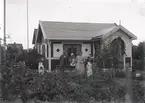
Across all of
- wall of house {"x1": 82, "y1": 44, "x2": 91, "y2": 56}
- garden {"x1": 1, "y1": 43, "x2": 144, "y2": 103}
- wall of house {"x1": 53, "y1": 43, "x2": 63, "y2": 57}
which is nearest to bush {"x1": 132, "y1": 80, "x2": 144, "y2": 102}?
garden {"x1": 1, "y1": 43, "x2": 144, "y2": 103}

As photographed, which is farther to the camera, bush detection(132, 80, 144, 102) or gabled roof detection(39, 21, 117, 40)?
gabled roof detection(39, 21, 117, 40)

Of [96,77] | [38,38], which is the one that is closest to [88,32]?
[38,38]

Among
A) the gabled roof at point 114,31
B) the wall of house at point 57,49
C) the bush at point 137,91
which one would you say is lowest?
the bush at point 137,91

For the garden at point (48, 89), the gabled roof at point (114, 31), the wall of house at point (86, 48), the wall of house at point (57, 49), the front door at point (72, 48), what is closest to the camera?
the garden at point (48, 89)

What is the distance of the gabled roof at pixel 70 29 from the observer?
58.6ft

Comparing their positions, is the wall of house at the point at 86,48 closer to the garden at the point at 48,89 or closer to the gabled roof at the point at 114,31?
the gabled roof at the point at 114,31

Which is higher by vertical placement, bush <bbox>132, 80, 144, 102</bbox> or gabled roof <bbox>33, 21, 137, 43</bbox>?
gabled roof <bbox>33, 21, 137, 43</bbox>

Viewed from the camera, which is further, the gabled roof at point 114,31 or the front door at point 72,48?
the front door at point 72,48

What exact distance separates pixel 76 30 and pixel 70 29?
46cm

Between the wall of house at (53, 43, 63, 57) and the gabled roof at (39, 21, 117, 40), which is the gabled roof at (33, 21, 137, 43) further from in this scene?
the wall of house at (53, 43, 63, 57)

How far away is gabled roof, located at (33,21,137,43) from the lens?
58.1 ft

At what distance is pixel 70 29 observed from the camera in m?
19.3

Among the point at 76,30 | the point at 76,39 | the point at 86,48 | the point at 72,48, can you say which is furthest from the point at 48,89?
the point at 76,30

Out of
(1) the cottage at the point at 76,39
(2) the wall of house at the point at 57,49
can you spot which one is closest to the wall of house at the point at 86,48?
(1) the cottage at the point at 76,39
